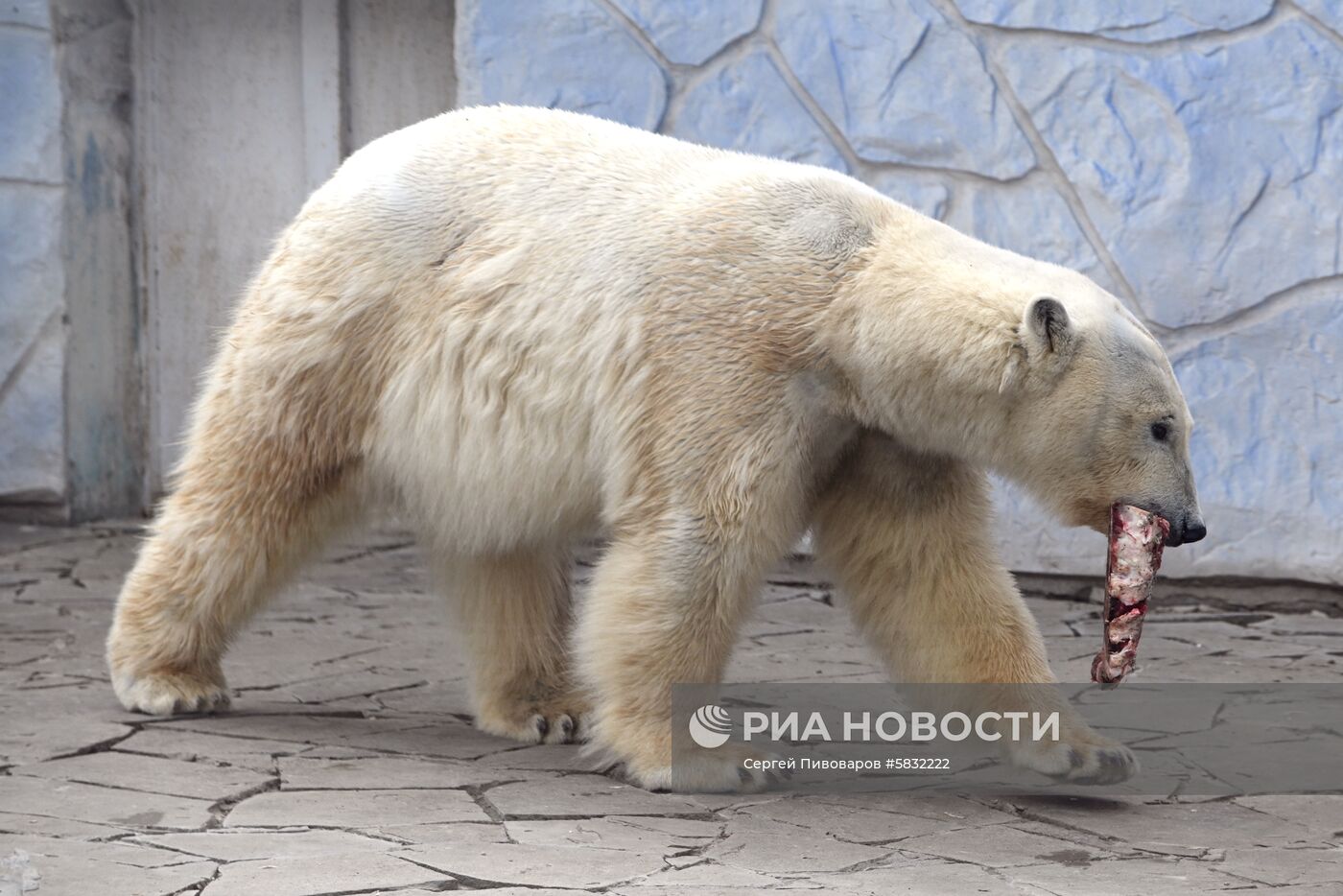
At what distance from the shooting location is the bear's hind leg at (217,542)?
4027mm

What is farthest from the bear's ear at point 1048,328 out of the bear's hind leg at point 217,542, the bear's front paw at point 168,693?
the bear's front paw at point 168,693

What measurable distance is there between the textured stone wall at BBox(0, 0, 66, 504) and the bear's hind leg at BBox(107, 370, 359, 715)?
3.05 meters

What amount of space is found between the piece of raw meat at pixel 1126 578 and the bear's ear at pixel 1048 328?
34 cm

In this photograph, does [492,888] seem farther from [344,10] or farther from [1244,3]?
[344,10]

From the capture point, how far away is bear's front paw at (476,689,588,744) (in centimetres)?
412

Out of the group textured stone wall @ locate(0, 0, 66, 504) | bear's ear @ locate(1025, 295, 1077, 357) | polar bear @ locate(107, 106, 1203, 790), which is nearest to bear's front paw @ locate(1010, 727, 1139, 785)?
polar bear @ locate(107, 106, 1203, 790)

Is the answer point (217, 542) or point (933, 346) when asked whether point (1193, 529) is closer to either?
point (933, 346)

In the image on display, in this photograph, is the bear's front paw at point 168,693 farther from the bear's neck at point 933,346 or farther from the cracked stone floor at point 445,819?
the bear's neck at point 933,346

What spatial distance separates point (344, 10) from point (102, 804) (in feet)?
14.9

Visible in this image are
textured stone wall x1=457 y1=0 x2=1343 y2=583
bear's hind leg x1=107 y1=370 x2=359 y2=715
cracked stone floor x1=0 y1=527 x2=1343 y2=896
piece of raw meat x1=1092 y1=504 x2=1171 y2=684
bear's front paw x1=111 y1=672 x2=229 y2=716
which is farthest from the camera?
textured stone wall x1=457 y1=0 x2=1343 y2=583

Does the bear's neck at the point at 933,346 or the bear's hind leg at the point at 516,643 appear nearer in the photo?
the bear's neck at the point at 933,346

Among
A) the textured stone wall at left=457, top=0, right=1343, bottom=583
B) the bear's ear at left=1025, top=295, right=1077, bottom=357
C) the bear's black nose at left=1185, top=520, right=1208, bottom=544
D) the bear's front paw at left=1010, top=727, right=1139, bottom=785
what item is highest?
the textured stone wall at left=457, top=0, right=1343, bottom=583

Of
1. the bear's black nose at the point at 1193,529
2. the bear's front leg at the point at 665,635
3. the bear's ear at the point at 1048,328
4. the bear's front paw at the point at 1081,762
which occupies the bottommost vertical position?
the bear's front paw at the point at 1081,762

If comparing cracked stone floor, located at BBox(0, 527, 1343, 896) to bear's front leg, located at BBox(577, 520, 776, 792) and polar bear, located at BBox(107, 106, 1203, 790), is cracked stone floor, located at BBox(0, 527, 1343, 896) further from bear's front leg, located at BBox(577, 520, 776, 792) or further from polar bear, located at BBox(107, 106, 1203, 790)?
polar bear, located at BBox(107, 106, 1203, 790)
